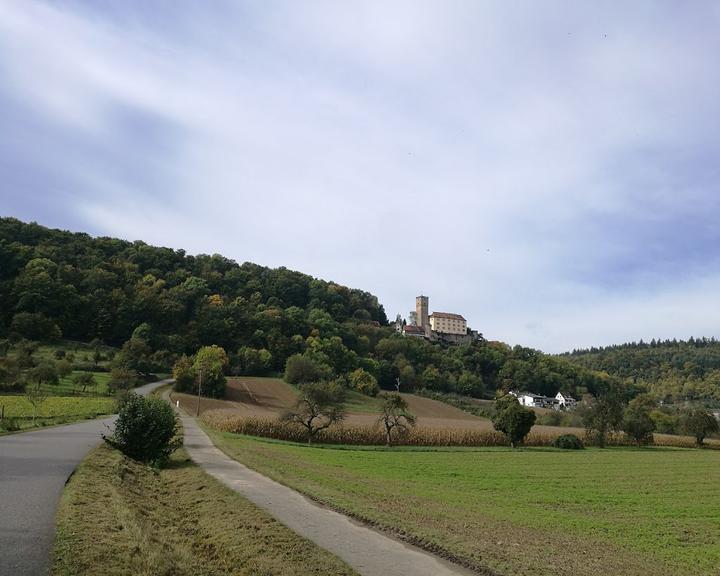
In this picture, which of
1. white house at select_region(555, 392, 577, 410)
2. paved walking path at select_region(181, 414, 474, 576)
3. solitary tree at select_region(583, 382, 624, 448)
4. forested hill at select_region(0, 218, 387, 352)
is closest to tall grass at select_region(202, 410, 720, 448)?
solitary tree at select_region(583, 382, 624, 448)

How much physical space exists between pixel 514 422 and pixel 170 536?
5413 centimetres

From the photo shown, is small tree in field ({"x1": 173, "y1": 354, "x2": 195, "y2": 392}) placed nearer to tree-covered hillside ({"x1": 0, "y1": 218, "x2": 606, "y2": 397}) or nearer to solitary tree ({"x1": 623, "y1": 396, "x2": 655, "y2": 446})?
tree-covered hillside ({"x1": 0, "y1": 218, "x2": 606, "y2": 397})

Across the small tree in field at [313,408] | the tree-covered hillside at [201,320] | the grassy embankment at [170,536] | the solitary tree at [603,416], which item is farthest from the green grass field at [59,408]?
the solitary tree at [603,416]

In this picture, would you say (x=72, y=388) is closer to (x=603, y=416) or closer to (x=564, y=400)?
(x=603, y=416)

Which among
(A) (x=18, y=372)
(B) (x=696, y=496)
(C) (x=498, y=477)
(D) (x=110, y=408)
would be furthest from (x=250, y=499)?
(A) (x=18, y=372)

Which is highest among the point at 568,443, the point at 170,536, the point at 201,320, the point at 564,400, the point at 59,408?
the point at 201,320

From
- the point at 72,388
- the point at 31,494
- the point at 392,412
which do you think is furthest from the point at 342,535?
the point at 72,388

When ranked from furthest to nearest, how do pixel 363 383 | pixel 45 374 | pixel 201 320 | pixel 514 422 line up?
pixel 201 320
pixel 363 383
pixel 45 374
pixel 514 422

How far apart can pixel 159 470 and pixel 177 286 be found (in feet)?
400

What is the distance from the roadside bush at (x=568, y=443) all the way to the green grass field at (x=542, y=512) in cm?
2495

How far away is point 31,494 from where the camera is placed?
41.2ft

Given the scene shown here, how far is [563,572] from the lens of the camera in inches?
396

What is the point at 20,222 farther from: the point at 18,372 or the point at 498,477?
the point at 498,477

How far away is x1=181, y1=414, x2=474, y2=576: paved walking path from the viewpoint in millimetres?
9312
